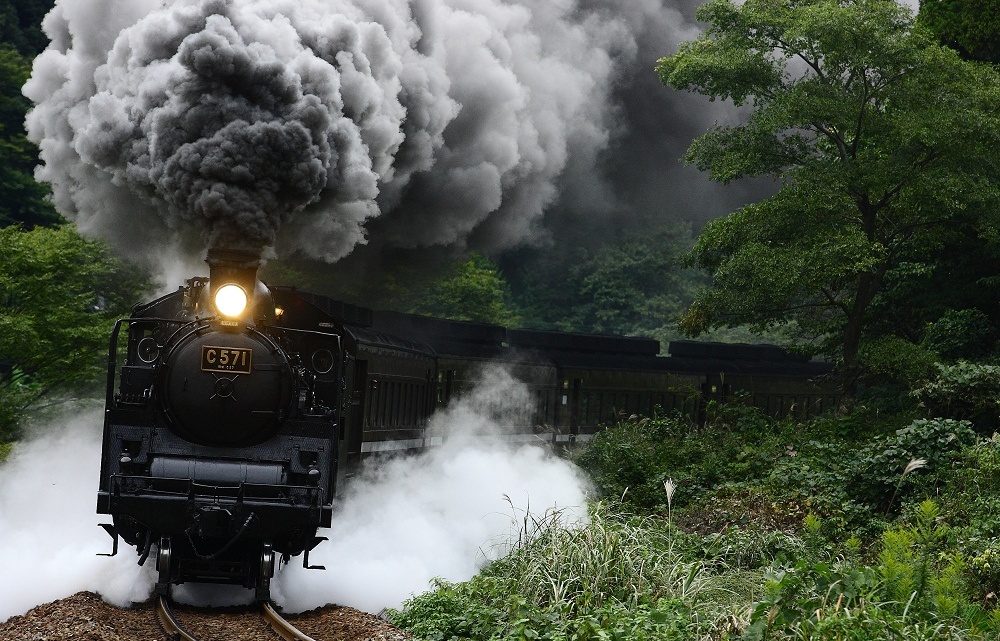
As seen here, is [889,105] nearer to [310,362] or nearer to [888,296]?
[888,296]

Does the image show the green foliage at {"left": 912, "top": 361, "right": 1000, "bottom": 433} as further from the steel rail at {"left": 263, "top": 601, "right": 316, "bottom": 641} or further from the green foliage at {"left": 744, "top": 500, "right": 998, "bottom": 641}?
the steel rail at {"left": 263, "top": 601, "right": 316, "bottom": 641}

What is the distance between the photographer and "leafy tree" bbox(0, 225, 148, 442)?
760 inches

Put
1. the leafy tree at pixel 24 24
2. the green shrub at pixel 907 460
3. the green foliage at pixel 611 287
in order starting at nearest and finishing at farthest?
the green shrub at pixel 907 460
the leafy tree at pixel 24 24
the green foliage at pixel 611 287

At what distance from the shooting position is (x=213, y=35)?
10.7 m

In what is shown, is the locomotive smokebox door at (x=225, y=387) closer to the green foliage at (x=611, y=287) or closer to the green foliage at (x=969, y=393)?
the green foliage at (x=969, y=393)

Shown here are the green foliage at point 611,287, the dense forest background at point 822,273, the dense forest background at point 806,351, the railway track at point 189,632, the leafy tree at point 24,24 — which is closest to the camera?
the railway track at point 189,632

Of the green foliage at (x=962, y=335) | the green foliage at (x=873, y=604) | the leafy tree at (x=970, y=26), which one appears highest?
the leafy tree at (x=970, y=26)

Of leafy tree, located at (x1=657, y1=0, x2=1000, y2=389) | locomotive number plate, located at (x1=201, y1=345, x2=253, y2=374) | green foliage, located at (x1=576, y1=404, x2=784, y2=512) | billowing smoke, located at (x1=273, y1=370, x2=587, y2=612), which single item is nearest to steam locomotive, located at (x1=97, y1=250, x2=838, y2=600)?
locomotive number plate, located at (x1=201, y1=345, x2=253, y2=374)

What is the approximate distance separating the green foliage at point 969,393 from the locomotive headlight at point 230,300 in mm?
8770

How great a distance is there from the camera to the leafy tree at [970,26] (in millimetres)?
19094

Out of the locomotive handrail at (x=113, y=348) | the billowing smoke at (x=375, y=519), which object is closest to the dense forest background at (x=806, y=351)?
the billowing smoke at (x=375, y=519)

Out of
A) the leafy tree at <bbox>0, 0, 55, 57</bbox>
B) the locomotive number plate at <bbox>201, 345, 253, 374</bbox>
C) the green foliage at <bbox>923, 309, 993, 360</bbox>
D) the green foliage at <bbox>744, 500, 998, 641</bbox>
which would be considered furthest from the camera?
the leafy tree at <bbox>0, 0, 55, 57</bbox>

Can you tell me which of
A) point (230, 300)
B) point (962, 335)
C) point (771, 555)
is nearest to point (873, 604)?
point (771, 555)

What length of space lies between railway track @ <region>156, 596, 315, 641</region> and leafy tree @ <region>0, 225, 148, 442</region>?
1126 centimetres
